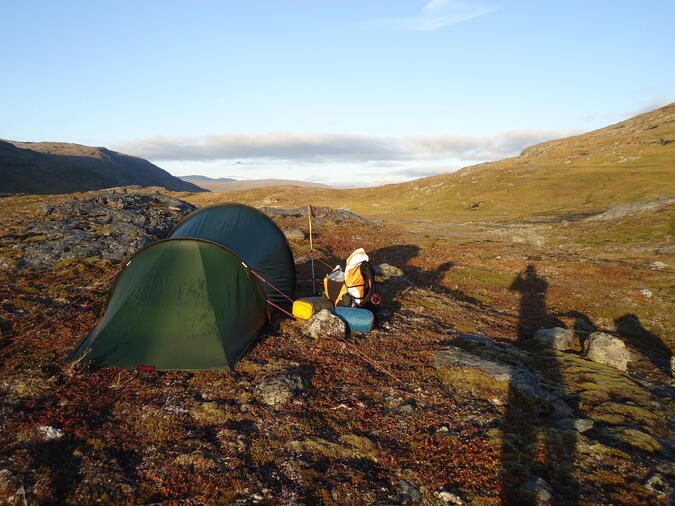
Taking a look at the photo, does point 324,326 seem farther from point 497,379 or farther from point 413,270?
point 413,270

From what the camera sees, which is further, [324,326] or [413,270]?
[413,270]

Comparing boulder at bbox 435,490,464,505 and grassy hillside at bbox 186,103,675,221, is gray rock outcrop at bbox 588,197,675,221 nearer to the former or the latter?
grassy hillside at bbox 186,103,675,221

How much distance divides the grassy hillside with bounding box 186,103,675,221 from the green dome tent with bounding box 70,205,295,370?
53.5 m

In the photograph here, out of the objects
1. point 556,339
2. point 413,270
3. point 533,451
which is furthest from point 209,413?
point 413,270

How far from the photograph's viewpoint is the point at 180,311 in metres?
8.73

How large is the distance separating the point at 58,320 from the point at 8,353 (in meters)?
2.04

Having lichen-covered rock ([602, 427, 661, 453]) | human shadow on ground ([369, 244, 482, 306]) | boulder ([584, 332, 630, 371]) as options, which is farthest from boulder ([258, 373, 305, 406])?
boulder ([584, 332, 630, 371])

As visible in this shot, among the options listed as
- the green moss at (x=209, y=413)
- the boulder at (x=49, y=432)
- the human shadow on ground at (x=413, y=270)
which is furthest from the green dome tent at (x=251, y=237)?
the boulder at (x=49, y=432)

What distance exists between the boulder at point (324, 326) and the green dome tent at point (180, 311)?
1321 millimetres

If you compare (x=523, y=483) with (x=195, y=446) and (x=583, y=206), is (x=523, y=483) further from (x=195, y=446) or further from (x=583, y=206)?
(x=583, y=206)

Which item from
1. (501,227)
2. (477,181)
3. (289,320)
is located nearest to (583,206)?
(501,227)

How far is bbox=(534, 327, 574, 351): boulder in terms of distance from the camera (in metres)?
11.7

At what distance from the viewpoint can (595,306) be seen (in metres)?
17.6

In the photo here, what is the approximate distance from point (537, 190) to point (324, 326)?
76431mm
